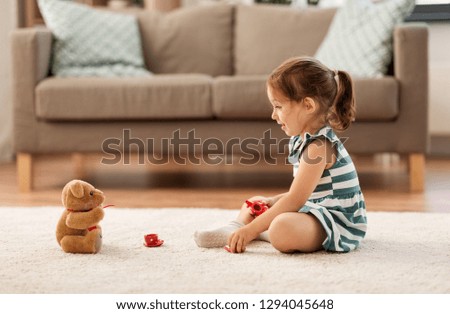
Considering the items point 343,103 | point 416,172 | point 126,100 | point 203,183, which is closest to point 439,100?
point 416,172

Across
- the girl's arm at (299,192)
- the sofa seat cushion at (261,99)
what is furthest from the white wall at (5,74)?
the girl's arm at (299,192)

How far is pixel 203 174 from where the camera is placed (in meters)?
3.63

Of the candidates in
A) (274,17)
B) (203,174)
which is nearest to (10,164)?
(203,174)

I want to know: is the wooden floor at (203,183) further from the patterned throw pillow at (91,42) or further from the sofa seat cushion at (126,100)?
the patterned throw pillow at (91,42)

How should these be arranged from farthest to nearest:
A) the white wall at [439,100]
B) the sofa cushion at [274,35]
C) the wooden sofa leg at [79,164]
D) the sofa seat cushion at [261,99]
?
the white wall at [439,100]
the wooden sofa leg at [79,164]
the sofa cushion at [274,35]
the sofa seat cushion at [261,99]

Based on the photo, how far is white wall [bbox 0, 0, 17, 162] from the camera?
13.8 feet

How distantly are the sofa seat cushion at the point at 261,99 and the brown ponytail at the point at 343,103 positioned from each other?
3.46 feet

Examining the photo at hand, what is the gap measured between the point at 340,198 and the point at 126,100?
4.61ft

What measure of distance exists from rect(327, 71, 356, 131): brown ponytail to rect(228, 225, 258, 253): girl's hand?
350mm

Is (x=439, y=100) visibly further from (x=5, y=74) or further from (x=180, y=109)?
(x=5, y=74)

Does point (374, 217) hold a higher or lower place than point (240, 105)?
lower

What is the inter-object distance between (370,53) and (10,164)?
2.17m

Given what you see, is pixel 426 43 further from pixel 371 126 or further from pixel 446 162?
pixel 446 162

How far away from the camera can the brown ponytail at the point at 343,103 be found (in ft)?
5.80
